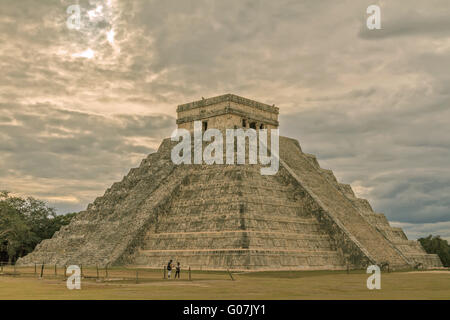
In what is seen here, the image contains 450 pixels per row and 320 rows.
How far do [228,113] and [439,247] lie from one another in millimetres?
36173

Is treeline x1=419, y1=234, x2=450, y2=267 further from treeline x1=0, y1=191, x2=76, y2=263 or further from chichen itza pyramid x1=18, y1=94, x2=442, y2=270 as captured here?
treeline x1=0, y1=191, x2=76, y2=263

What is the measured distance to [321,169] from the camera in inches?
2299

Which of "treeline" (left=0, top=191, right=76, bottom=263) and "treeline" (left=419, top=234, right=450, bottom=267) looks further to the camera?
"treeline" (left=419, top=234, right=450, bottom=267)

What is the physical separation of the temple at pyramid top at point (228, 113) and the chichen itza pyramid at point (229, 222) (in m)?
0.10

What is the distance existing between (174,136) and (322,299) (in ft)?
127

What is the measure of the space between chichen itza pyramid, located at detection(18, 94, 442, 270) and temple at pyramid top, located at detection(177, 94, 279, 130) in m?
0.10

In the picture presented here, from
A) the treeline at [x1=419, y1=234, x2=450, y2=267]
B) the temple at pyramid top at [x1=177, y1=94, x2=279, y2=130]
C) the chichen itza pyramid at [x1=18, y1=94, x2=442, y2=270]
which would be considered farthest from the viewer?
the treeline at [x1=419, y1=234, x2=450, y2=267]

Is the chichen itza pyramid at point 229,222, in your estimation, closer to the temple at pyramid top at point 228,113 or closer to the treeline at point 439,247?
the temple at pyramid top at point 228,113

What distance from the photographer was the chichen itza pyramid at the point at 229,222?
134ft

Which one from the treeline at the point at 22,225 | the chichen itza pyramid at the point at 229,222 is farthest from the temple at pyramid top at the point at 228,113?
the treeline at the point at 22,225

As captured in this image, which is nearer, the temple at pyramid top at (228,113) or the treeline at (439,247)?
the temple at pyramid top at (228,113)

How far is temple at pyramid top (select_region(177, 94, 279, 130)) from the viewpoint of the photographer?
53031 millimetres

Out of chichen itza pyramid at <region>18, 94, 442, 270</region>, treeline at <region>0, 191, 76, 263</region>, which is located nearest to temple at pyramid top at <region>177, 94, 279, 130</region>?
chichen itza pyramid at <region>18, 94, 442, 270</region>

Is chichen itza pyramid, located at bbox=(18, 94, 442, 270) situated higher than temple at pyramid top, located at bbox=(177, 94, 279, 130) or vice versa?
temple at pyramid top, located at bbox=(177, 94, 279, 130)
